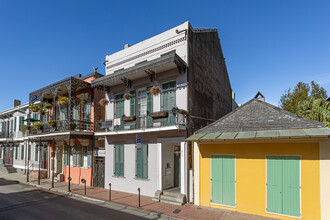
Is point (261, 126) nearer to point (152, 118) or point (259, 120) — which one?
point (259, 120)

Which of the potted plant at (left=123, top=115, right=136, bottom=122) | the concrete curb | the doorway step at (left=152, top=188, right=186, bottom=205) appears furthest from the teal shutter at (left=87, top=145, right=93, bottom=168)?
the doorway step at (left=152, top=188, right=186, bottom=205)

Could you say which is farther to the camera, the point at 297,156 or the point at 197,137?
the point at 197,137

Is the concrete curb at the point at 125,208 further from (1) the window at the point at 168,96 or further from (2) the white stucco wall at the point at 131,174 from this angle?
(1) the window at the point at 168,96

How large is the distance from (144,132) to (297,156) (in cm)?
776

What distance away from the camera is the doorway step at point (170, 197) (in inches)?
403

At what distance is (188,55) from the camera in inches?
456

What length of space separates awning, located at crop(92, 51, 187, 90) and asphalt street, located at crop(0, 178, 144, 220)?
7581 mm

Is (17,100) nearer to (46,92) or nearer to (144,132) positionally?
(46,92)

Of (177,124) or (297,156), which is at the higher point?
(177,124)

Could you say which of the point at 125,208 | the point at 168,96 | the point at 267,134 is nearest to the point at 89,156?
the point at 125,208

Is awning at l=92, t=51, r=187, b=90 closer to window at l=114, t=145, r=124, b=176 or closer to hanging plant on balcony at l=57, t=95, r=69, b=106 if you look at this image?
hanging plant on balcony at l=57, t=95, r=69, b=106

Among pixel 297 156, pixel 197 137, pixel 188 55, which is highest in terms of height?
pixel 188 55

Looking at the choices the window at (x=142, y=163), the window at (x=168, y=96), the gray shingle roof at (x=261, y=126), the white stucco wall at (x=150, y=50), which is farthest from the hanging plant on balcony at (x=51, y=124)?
the gray shingle roof at (x=261, y=126)

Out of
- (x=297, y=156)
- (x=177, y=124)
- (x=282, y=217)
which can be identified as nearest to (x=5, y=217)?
(x=177, y=124)
